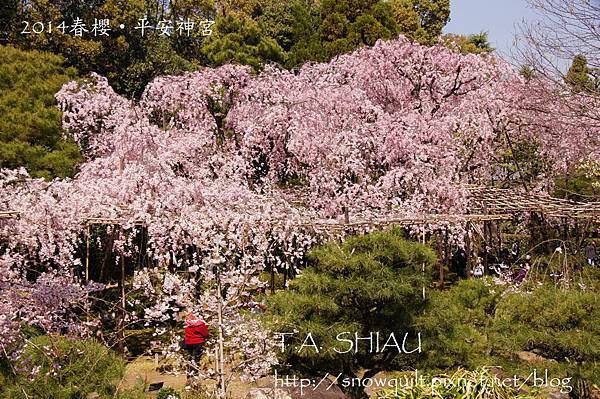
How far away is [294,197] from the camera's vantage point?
10.0 meters

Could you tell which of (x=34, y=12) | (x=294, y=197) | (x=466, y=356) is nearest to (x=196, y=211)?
(x=294, y=197)

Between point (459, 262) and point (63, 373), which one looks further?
point (459, 262)

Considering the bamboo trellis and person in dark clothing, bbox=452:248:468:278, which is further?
person in dark clothing, bbox=452:248:468:278

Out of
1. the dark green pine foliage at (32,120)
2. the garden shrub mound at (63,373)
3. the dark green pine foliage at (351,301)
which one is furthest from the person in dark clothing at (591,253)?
the garden shrub mound at (63,373)

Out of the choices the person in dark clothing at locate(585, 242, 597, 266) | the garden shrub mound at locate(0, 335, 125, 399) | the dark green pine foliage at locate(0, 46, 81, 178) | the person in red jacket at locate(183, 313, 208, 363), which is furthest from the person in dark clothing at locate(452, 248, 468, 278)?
the garden shrub mound at locate(0, 335, 125, 399)

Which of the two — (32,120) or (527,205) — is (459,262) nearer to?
(527,205)

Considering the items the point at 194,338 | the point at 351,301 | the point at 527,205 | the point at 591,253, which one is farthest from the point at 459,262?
the point at 351,301

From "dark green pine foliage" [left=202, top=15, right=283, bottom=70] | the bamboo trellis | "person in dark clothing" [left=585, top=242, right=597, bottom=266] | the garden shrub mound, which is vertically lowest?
"person in dark clothing" [left=585, top=242, right=597, bottom=266]

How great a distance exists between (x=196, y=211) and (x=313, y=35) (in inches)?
551

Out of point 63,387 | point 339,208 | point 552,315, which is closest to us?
point 63,387

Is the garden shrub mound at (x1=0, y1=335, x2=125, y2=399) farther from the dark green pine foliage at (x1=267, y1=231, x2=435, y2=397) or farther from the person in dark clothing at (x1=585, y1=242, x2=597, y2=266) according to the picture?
the person in dark clothing at (x1=585, y1=242, x2=597, y2=266)

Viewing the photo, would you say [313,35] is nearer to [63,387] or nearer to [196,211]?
[196,211]

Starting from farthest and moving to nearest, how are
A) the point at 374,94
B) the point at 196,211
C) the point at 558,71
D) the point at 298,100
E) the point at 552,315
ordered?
the point at 374,94 → the point at 298,100 → the point at 196,211 → the point at 558,71 → the point at 552,315

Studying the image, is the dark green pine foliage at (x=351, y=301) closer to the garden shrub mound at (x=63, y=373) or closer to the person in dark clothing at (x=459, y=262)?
the garden shrub mound at (x=63, y=373)
